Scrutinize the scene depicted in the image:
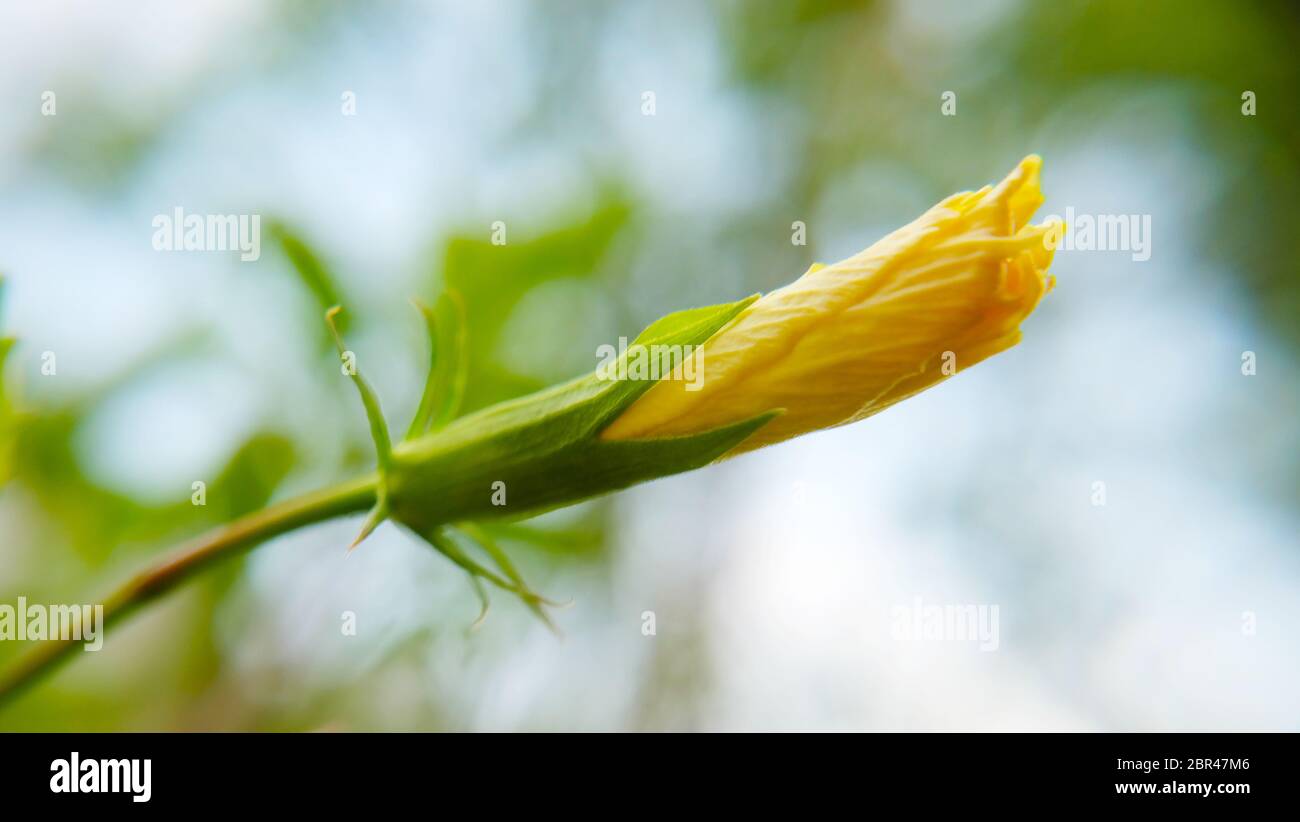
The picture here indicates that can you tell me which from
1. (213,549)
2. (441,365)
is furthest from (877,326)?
(213,549)

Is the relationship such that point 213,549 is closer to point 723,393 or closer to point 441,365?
point 441,365

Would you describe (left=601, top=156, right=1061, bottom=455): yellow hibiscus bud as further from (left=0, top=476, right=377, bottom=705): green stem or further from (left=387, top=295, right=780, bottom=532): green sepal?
(left=0, top=476, right=377, bottom=705): green stem

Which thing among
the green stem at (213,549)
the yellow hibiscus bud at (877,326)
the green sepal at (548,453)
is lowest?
the green stem at (213,549)

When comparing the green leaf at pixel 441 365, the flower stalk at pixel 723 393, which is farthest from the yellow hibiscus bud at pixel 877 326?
the green leaf at pixel 441 365

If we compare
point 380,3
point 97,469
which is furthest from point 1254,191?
point 97,469

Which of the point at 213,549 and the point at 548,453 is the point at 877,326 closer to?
the point at 548,453

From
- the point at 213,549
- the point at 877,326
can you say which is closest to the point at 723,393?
the point at 877,326

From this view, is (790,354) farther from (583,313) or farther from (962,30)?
(962,30)

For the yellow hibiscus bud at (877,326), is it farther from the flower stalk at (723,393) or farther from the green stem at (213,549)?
the green stem at (213,549)
